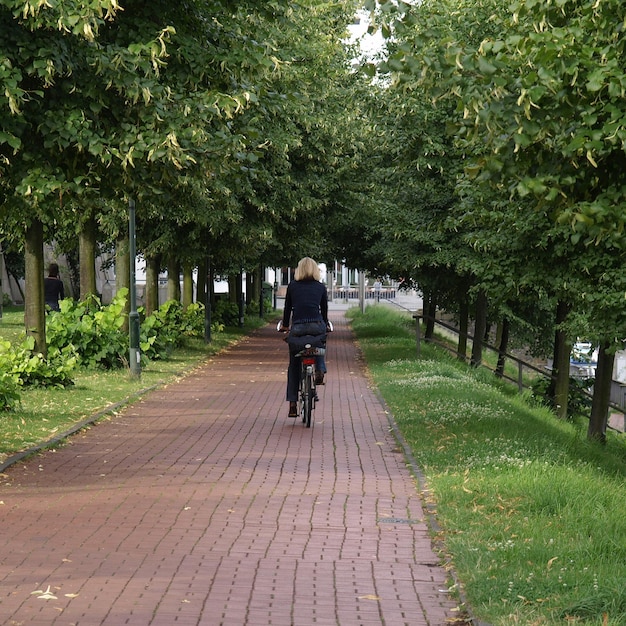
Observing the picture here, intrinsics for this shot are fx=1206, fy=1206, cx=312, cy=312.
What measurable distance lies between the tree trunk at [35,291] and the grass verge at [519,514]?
18.7ft

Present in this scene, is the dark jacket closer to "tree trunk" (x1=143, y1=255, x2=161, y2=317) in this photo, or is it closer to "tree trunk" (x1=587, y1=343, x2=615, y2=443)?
"tree trunk" (x1=587, y1=343, x2=615, y2=443)

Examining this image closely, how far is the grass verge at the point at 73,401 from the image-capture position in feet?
40.6

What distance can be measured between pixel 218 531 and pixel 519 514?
6.79ft

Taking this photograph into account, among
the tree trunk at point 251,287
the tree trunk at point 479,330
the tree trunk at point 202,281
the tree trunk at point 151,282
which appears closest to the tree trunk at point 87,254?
the tree trunk at point 151,282

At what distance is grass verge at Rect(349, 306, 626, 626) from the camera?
5941mm

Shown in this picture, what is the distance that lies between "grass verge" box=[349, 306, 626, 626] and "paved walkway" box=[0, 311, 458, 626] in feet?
0.82

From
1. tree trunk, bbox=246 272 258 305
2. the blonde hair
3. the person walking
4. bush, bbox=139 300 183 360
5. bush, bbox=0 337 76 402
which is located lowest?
tree trunk, bbox=246 272 258 305

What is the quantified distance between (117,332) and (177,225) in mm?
7005

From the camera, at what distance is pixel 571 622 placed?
5.54 m

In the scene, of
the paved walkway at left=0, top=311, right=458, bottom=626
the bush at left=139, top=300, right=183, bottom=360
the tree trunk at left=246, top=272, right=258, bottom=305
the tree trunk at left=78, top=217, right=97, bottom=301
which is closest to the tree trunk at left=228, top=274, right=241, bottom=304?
the tree trunk at left=246, top=272, right=258, bottom=305

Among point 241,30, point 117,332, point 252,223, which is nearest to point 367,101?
point 252,223

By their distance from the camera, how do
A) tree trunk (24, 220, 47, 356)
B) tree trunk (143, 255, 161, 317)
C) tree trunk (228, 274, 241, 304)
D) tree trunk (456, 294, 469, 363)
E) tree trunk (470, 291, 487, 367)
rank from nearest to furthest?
tree trunk (24, 220, 47, 356)
tree trunk (470, 291, 487, 367)
tree trunk (143, 255, 161, 317)
tree trunk (456, 294, 469, 363)
tree trunk (228, 274, 241, 304)

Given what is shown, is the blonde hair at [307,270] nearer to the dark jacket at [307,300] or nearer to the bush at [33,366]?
the dark jacket at [307,300]

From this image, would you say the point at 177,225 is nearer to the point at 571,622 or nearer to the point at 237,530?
the point at 237,530
